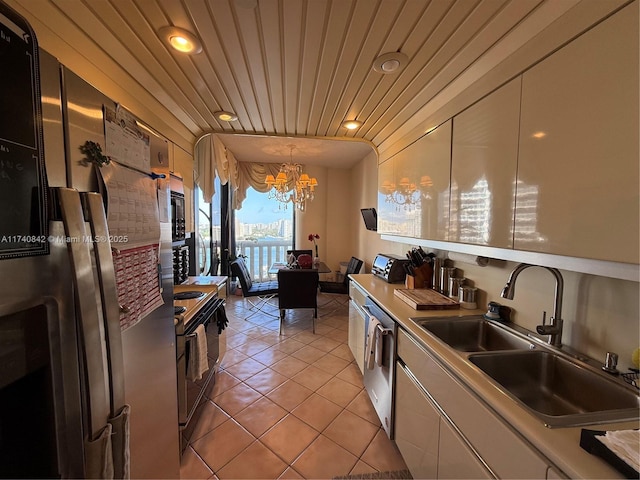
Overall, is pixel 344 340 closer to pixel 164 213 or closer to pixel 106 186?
pixel 164 213

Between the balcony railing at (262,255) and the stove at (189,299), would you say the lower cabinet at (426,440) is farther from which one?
the balcony railing at (262,255)

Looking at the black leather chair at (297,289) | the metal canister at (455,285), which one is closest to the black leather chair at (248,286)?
the black leather chair at (297,289)

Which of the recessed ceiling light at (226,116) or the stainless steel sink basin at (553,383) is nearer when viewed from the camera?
the stainless steel sink basin at (553,383)

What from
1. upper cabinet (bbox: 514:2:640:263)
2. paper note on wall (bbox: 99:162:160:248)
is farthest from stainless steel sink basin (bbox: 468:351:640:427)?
paper note on wall (bbox: 99:162:160:248)

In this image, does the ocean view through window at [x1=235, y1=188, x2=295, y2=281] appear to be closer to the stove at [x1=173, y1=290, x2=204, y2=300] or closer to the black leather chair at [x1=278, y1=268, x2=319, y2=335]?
the black leather chair at [x1=278, y1=268, x2=319, y2=335]

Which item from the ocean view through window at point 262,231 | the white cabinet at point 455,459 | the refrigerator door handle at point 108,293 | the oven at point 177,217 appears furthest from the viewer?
the ocean view through window at point 262,231

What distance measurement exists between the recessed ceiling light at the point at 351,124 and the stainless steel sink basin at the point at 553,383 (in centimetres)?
228

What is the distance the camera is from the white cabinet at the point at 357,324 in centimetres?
239

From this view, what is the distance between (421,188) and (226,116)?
6.25 feet

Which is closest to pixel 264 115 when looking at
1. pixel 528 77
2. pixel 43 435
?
pixel 528 77

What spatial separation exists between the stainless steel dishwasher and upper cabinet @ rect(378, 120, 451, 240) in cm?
69

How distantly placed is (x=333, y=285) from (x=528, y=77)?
12.0 feet

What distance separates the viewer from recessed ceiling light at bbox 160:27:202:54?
54.8 inches

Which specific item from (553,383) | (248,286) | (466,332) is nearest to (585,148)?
(553,383)
